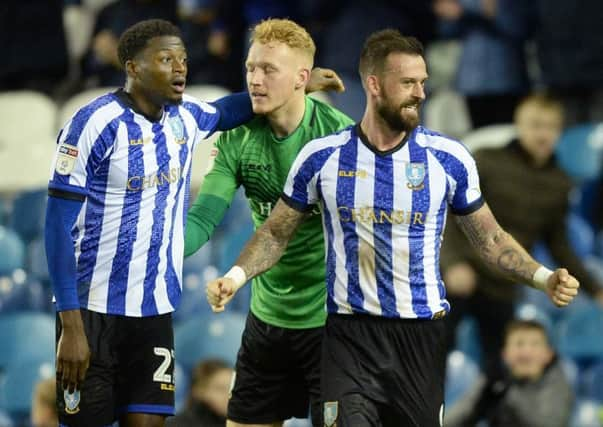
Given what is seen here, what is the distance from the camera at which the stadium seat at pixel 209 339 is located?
9.53 metres

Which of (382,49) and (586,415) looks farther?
(586,415)

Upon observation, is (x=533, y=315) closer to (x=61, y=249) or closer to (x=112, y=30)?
(x=112, y=30)

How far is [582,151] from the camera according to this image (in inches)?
400

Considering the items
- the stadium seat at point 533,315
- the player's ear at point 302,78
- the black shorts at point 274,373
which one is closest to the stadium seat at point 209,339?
the stadium seat at point 533,315

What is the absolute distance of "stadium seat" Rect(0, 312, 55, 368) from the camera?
390 inches

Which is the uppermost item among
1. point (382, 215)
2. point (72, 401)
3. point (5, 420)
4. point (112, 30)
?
point (112, 30)

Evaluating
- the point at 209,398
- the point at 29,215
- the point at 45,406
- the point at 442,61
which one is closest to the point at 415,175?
the point at 209,398

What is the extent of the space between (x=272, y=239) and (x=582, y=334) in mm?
3597

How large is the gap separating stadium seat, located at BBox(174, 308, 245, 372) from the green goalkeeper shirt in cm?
272

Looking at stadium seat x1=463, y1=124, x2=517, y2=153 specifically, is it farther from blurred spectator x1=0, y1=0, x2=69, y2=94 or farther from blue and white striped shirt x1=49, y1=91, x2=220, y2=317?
blue and white striped shirt x1=49, y1=91, x2=220, y2=317

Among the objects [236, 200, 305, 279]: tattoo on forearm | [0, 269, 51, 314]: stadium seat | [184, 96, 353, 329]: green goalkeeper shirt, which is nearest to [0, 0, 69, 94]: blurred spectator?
[0, 269, 51, 314]: stadium seat

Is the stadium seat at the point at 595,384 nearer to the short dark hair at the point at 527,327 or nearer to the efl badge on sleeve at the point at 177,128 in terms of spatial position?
the short dark hair at the point at 527,327

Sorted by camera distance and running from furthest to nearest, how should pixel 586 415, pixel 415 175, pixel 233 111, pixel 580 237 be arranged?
pixel 580 237
pixel 586 415
pixel 233 111
pixel 415 175

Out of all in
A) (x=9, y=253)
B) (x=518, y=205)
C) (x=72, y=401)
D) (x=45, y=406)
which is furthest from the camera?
(x=9, y=253)
